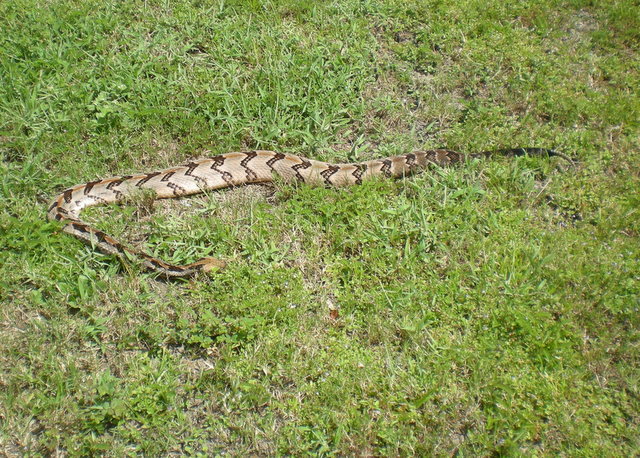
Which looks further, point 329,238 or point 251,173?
point 251,173

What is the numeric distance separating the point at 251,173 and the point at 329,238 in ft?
4.71

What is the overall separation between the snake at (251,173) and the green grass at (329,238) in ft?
0.71

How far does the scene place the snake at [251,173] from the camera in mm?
6004

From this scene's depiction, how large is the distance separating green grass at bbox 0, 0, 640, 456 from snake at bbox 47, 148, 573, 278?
0.22 m

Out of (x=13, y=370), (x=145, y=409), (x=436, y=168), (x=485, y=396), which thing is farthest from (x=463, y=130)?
(x=13, y=370)

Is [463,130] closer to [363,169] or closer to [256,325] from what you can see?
[363,169]

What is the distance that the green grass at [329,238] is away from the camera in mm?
4184

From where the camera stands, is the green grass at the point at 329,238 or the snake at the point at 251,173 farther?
the snake at the point at 251,173

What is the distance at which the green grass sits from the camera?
13.7 ft

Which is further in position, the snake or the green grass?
the snake

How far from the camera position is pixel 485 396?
4254 mm

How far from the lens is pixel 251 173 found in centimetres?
629

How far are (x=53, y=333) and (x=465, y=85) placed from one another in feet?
19.2

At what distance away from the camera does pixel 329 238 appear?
18.0ft
